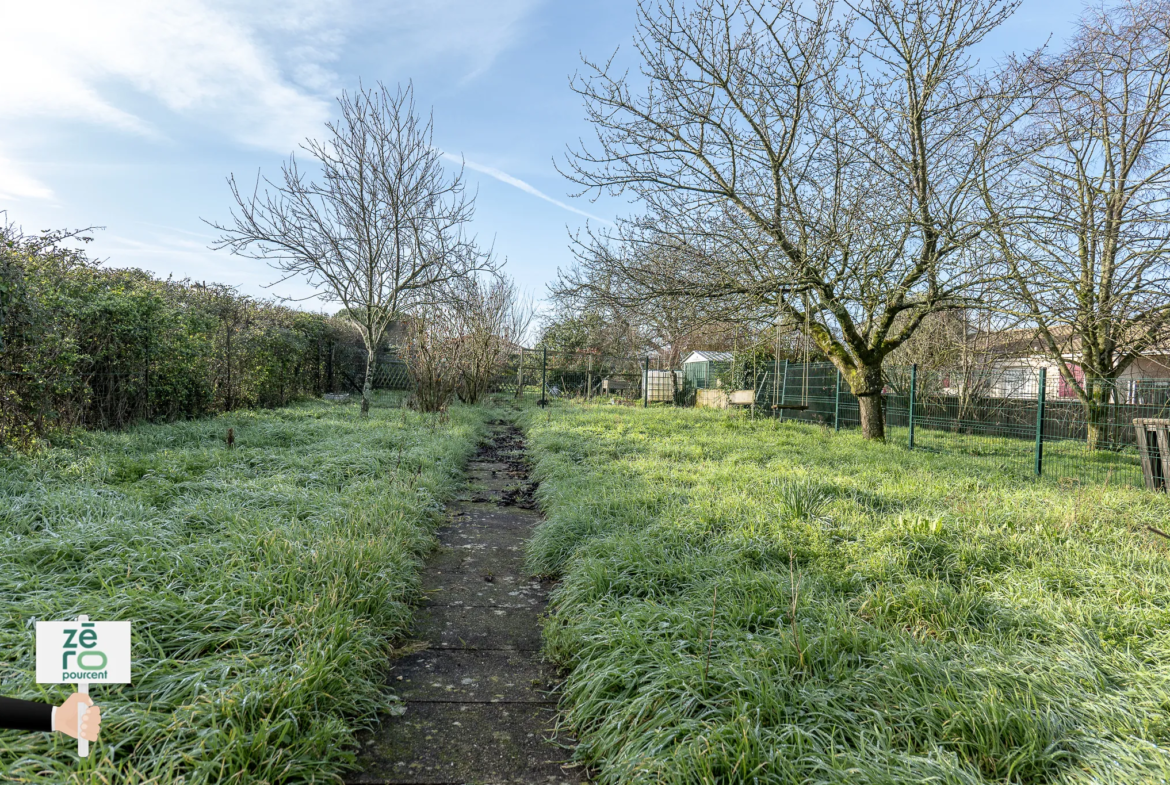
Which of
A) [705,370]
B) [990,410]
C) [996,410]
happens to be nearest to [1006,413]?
[996,410]

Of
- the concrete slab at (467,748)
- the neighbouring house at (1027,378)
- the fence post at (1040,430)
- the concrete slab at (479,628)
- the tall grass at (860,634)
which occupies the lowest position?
the concrete slab at (467,748)

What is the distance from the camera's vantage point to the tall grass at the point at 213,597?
1.77 m

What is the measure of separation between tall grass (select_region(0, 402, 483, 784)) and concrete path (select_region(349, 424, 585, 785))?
15 cm

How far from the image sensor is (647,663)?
230 centimetres

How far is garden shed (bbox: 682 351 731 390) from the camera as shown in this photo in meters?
16.0

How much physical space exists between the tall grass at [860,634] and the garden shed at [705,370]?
11265 mm

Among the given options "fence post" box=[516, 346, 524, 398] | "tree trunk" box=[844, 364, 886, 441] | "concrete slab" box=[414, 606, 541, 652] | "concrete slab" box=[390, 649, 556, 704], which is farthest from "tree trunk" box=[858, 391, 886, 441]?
"fence post" box=[516, 346, 524, 398]

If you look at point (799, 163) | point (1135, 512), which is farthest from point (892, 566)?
point (799, 163)

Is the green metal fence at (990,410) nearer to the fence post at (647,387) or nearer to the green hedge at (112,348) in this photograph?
the fence post at (647,387)

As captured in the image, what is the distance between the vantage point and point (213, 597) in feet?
8.30

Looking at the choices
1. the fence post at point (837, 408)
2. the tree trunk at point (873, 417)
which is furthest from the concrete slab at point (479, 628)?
the fence post at point (837, 408)

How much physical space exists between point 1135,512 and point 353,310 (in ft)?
38.2

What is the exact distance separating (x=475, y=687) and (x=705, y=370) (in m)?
16.1

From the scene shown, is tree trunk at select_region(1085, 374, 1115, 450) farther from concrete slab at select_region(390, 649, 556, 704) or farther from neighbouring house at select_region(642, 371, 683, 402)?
neighbouring house at select_region(642, 371, 683, 402)
